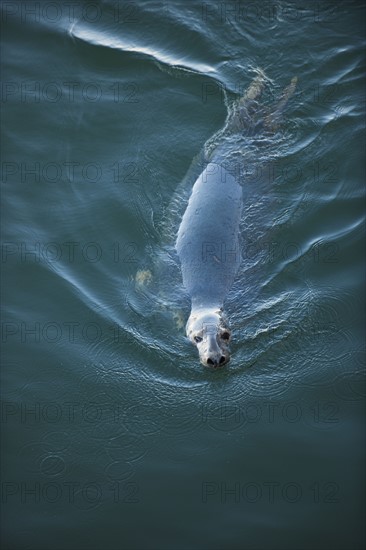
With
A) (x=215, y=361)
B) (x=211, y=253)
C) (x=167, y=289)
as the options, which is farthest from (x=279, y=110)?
(x=215, y=361)

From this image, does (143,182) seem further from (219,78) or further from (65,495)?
(65,495)

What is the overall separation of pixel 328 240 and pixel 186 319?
2126mm

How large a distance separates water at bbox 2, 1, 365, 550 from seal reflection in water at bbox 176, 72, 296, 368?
181mm

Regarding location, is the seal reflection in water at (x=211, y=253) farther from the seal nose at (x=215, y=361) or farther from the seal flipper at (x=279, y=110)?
the seal flipper at (x=279, y=110)

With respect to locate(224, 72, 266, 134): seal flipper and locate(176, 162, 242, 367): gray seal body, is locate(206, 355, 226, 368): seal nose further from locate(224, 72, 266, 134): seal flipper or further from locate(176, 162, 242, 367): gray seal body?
locate(224, 72, 266, 134): seal flipper

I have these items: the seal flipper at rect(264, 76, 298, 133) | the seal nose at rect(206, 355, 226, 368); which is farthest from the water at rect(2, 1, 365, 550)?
the seal nose at rect(206, 355, 226, 368)

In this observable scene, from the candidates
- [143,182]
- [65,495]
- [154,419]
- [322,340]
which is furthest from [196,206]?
[65,495]

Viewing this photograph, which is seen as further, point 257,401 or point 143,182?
point 143,182

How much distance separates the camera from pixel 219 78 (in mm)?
10891

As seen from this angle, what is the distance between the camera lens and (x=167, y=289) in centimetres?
827

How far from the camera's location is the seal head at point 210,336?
7270 mm

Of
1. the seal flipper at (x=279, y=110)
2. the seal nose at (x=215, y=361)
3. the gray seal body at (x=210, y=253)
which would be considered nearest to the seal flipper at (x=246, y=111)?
the seal flipper at (x=279, y=110)

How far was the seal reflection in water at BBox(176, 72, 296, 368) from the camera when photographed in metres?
7.47

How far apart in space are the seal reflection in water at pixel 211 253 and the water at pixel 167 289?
18 centimetres
